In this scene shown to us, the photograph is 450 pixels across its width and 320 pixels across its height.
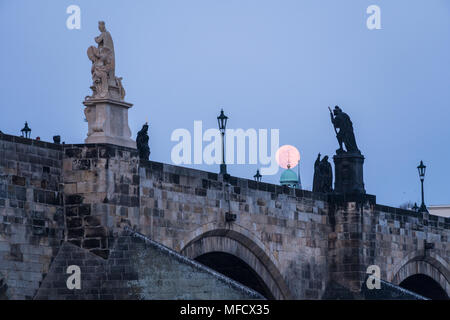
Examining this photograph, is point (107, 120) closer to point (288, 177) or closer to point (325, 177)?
point (325, 177)

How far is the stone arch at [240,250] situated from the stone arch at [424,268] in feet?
21.3

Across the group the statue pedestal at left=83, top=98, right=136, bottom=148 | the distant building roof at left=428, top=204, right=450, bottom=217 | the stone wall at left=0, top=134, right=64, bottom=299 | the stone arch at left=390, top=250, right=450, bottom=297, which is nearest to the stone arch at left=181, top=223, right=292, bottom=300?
the statue pedestal at left=83, top=98, right=136, bottom=148

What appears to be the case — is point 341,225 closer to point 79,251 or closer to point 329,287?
point 329,287

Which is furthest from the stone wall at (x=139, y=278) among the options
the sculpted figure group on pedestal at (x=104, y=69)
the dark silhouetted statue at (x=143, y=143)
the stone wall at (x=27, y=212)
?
the dark silhouetted statue at (x=143, y=143)

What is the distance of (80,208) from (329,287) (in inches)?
489

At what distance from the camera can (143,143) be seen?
39344mm

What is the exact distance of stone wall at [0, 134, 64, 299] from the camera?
28.4m

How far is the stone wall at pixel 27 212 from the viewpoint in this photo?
2842 cm

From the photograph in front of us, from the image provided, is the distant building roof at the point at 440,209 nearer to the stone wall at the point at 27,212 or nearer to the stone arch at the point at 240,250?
the stone arch at the point at 240,250

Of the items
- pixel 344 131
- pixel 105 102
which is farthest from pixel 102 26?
pixel 344 131

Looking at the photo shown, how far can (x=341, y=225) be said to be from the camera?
132ft

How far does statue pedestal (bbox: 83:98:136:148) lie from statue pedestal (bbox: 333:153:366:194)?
11459mm
